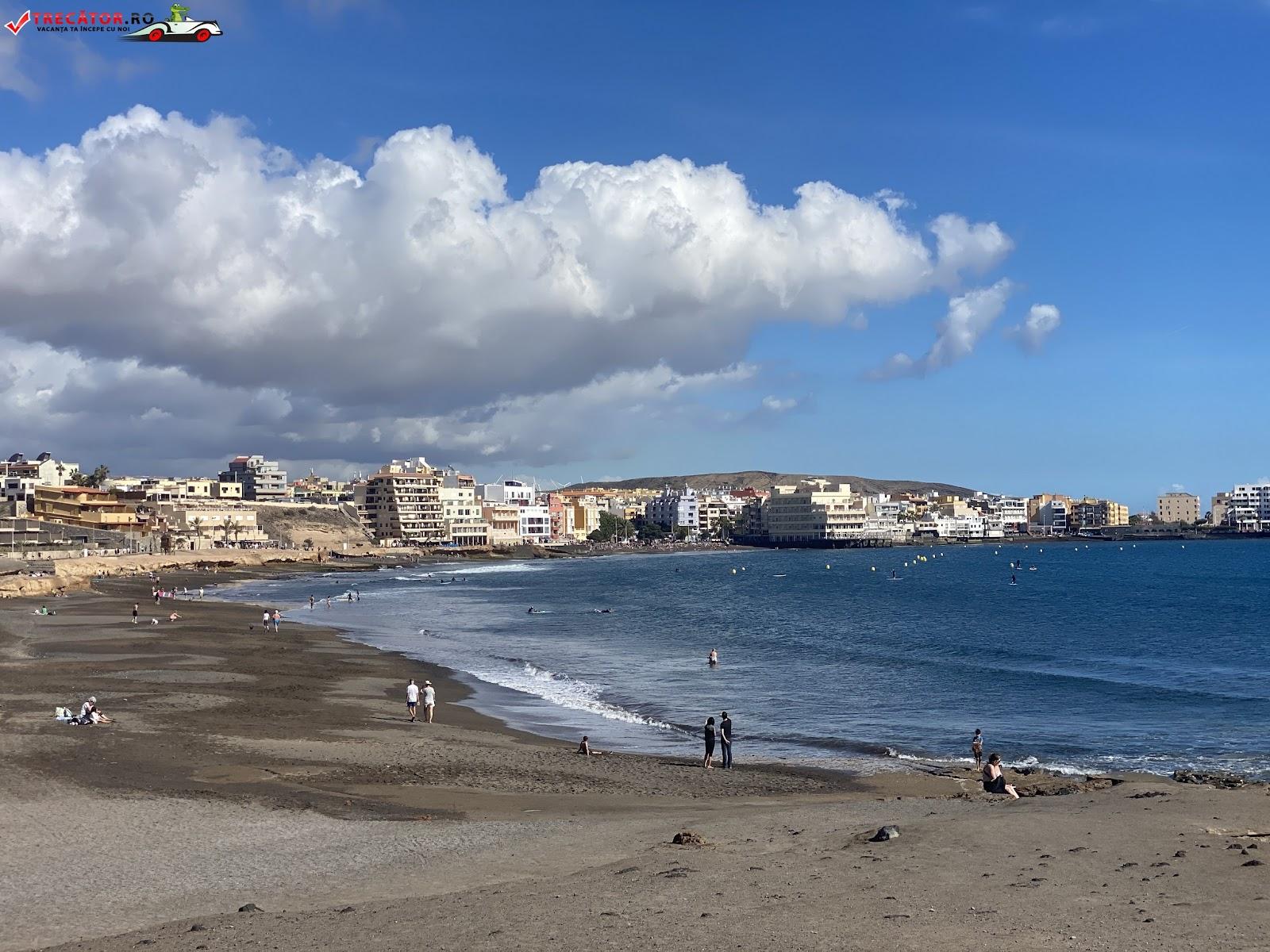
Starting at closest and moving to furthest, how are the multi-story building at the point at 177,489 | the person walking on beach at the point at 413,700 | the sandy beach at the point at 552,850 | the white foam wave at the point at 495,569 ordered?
the sandy beach at the point at 552,850, the person walking on beach at the point at 413,700, the white foam wave at the point at 495,569, the multi-story building at the point at 177,489

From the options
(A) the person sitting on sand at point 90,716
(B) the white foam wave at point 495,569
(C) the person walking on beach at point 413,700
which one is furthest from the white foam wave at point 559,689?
(B) the white foam wave at point 495,569

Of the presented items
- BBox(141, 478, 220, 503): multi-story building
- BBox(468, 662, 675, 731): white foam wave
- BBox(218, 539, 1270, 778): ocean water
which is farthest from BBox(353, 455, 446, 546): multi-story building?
BBox(468, 662, 675, 731): white foam wave


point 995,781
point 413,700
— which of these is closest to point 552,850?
point 995,781

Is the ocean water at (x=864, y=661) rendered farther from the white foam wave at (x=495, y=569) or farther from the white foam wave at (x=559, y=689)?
the white foam wave at (x=495, y=569)

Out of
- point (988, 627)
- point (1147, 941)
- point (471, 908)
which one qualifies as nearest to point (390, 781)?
point (471, 908)

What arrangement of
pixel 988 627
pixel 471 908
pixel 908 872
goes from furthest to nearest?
pixel 988 627
pixel 908 872
pixel 471 908

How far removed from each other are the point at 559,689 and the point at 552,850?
886 inches

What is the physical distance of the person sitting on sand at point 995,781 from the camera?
20344 mm

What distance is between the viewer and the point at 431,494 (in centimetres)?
19650

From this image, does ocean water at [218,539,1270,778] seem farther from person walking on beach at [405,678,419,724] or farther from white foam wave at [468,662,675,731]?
person walking on beach at [405,678,419,724]

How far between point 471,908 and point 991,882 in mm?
5960

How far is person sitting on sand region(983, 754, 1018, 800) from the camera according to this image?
20344 mm

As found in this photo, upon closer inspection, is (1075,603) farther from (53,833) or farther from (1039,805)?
(53,833)

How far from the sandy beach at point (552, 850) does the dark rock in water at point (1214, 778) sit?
0.56m
